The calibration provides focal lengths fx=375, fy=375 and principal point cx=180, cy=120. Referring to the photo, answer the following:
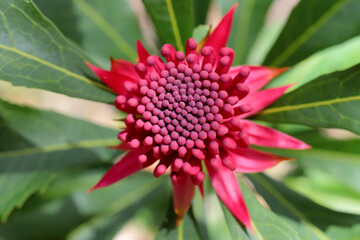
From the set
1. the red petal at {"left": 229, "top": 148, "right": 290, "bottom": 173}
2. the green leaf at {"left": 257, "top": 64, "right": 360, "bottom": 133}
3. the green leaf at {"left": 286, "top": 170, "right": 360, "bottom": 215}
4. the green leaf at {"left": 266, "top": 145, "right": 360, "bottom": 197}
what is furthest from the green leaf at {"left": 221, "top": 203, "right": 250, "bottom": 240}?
the green leaf at {"left": 286, "top": 170, "right": 360, "bottom": 215}

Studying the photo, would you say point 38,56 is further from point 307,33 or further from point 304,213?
point 304,213

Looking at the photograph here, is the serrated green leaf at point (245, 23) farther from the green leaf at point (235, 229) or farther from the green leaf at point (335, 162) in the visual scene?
the green leaf at point (235, 229)

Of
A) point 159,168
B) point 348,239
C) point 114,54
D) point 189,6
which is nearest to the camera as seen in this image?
point 159,168

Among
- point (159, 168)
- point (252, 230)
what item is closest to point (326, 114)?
point (252, 230)

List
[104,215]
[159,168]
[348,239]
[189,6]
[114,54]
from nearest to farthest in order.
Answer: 1. [159,168]
2. [189,6]
3. [348,239]
4. [114,54]
5. [104,215]

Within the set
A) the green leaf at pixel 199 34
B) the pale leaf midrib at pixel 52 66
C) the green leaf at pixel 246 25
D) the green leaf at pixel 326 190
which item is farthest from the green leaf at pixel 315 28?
the green leaf at pixel 326 190

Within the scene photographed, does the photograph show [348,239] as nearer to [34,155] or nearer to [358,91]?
[358,91]
